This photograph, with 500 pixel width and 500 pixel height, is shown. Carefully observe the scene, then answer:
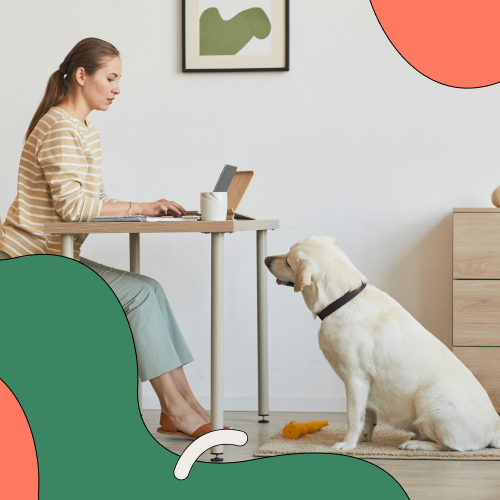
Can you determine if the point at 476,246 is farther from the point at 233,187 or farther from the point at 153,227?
the point at 153,227

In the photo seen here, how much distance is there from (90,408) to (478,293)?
1.79 metres

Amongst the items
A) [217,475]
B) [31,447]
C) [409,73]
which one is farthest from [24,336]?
[409,73]

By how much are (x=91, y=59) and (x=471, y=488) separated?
183 cm

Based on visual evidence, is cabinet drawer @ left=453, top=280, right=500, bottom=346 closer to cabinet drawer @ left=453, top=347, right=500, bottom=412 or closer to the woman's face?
cabinet drawer @ left=453, top=347, right=500, bottom=412

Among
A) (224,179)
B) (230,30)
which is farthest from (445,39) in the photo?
(224,179)

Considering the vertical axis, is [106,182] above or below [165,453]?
above

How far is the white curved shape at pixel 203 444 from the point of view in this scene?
4.06 ft

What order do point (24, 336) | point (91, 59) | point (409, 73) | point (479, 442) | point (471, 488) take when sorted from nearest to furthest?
point (24, 336) → point (471, 488) → point (479, 442) → point (91, 59) → point (409, 73)

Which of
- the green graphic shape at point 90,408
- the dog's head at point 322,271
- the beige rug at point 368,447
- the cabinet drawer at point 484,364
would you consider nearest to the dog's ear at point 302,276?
the dog's head at point 322,271

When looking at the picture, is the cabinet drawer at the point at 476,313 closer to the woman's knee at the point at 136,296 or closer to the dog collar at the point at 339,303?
the dog collar at the point at 339,303

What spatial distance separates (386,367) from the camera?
2.13 metres

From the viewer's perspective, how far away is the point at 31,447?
1.36 m

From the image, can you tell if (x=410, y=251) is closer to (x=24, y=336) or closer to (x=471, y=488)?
(x=471, y=488)

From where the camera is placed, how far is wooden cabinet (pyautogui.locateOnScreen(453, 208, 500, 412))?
2592mm
